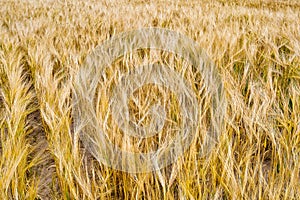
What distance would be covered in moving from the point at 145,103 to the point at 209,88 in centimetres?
18

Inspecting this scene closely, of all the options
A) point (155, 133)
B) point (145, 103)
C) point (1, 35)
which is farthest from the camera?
point (1, 35)

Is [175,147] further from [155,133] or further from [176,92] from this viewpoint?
[176,92]

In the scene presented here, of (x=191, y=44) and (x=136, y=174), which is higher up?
(x=191, y=44)

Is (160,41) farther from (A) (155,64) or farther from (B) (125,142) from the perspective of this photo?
(B) (125,142)

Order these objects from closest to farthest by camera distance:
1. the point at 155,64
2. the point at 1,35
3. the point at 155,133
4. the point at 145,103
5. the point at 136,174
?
the point at 136,174, the point at 155,133, the point at 145,103, the point at 155,64, the point at 1,35

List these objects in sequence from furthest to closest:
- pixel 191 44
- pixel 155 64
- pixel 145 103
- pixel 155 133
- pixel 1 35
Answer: pixel 1 35 → pixel 191 44 → pixel 155 64 → pixel 145 103 → pixel 155 133

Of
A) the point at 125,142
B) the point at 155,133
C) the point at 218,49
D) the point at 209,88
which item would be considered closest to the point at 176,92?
the point at 209,88

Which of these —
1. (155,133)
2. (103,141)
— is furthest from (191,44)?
(103,141)

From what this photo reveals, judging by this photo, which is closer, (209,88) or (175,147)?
(175,147)

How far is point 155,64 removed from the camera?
3.67ft

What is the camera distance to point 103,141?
648mm

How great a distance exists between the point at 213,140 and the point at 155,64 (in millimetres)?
501

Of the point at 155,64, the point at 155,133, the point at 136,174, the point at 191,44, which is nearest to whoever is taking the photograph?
the point at 136,174

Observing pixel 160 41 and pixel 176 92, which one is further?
pixel 160 41
